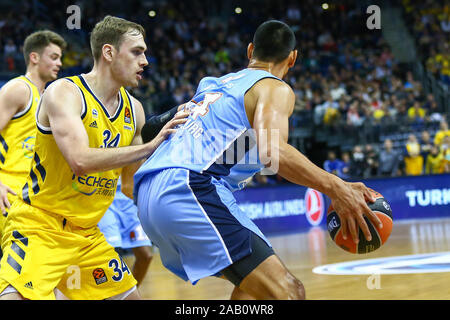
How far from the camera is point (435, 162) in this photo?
Answer: 1394 cm

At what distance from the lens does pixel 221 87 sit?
3.14 metres

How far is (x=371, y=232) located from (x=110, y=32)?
175 centimetres

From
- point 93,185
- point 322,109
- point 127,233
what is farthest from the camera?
point 322,109

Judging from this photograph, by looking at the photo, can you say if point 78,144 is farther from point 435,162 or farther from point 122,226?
point 435,162

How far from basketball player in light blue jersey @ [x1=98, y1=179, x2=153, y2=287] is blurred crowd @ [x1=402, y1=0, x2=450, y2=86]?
43.8 feet

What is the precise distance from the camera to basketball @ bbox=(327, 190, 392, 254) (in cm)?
302

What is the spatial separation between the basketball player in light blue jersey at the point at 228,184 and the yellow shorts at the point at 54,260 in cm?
53

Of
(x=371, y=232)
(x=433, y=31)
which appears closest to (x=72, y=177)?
(x=371, y=232)

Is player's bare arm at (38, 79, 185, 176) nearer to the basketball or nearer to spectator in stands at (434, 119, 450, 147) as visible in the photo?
the basketball

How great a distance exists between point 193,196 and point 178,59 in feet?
53.4

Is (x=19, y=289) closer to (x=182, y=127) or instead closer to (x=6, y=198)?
(x=6, y=198)

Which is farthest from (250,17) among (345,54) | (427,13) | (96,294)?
(96,294)

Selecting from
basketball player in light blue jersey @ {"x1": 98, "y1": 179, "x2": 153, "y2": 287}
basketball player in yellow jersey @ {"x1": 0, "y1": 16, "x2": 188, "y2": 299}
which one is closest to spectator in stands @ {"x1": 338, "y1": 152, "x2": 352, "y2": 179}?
basketball player in light blue jersey @ {"x1": 98, "y1": 179, "x2": 153, "y2": 287}

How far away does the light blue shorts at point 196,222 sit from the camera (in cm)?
283
